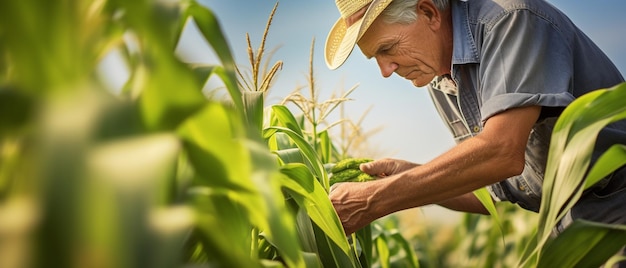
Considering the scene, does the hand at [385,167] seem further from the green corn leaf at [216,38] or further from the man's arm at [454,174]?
the green corn leaf at [216,38]

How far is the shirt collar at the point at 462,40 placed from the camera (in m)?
1.98

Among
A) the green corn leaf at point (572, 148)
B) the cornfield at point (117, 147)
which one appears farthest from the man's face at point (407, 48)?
the cornfield at point (117, 147)

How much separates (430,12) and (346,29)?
30cm

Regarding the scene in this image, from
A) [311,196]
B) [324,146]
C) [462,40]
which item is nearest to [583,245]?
[311,196]

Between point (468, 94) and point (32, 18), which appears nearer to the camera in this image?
point (32, 18)

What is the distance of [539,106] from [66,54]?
54.9 inches

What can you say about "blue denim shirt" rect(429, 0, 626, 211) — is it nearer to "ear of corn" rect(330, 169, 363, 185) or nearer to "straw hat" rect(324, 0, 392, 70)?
"straw hat" rect(324, 0, 392, 70)

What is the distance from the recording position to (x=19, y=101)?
51 cm

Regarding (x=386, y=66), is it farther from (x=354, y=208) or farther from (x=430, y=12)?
(x=354, y=208)

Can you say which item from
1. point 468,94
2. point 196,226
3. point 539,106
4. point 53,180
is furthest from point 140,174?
point 468,94

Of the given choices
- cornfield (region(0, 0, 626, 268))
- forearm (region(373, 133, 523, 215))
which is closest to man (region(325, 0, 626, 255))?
forearm (region(373, 133, 523, 215))

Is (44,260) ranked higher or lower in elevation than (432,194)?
higher

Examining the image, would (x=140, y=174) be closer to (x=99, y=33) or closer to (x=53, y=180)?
(x=53, y=180)

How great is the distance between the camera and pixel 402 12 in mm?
2062
